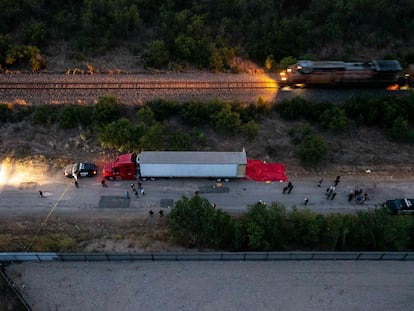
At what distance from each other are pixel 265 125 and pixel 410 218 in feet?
49.9

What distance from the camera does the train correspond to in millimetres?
38812

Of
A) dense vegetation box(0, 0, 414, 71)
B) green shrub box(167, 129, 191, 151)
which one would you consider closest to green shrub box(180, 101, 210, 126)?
green shrub box(167, 129, 191, 151)

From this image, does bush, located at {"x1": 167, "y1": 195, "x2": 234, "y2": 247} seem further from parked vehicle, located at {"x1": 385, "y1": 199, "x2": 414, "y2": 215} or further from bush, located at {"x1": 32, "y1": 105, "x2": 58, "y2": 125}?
bush, located at {"x1": 32, "y1": 105, "x2": 58, "y2": 125}

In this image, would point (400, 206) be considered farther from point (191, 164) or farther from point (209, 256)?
point (191, 164)

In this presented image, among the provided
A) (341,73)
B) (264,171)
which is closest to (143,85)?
(264,171)

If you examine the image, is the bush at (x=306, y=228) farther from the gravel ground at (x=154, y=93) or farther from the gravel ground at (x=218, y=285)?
the gravel ground at (x=154, y=93)

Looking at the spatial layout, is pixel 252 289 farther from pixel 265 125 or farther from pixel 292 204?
pixel 265 125

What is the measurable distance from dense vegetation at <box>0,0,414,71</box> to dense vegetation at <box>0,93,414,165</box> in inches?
307

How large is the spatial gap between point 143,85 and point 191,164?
42.2 feet

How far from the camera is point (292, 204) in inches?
1257

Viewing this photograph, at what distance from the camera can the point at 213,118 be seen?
3694 cm

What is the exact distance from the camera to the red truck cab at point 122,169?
32.5 meters

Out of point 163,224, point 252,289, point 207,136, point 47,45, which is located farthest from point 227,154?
point 47,45

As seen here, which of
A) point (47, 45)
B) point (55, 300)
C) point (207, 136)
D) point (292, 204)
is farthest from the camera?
point (47, 45)
